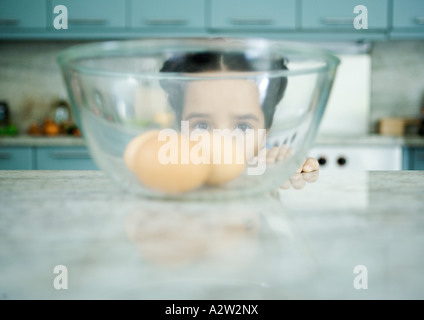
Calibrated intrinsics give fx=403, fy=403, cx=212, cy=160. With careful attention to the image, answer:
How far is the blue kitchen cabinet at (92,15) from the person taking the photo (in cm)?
226

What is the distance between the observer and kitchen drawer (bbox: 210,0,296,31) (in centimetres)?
226

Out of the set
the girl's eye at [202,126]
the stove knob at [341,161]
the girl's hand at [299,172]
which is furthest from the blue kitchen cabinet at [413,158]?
the girl's eye at [202,126]

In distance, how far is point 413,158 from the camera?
212cm

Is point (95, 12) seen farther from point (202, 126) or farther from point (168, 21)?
point (202, 126)

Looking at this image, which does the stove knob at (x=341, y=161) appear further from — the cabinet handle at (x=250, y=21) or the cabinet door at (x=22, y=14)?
the cabinet door at (x=22, y=14)

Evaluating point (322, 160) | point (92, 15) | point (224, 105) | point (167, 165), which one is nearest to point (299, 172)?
point (224, 105)

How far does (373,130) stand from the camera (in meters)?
2.67

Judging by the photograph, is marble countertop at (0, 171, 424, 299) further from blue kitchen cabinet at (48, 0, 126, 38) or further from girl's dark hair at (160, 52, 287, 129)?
blue kitchen cabinet at (48, 0, 126, 38)

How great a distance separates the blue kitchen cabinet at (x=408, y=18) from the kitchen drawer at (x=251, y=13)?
58 centimetres

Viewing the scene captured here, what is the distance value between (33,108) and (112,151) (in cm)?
245

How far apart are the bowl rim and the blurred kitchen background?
173 cm

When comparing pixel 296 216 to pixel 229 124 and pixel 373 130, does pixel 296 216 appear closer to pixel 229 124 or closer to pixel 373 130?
pixel 229 124

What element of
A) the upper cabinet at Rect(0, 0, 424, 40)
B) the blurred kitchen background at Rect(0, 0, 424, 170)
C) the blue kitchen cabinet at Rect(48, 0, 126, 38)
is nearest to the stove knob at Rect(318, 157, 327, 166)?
the blurred kitchen background at Rect(0, 0, 424, 170)
